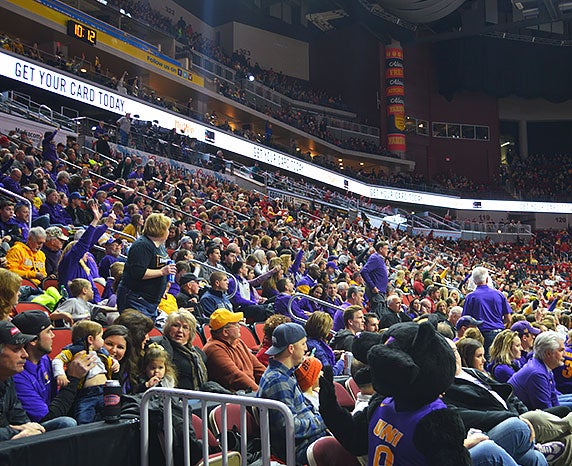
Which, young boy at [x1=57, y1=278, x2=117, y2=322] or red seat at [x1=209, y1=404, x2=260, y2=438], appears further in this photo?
young boy at [x1=57, y1=278, x2=117, y2=322]

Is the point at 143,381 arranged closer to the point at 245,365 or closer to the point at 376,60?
the point at 245,365

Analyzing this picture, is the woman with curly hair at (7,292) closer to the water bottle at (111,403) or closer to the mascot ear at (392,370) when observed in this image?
the water bottle at (111,403)

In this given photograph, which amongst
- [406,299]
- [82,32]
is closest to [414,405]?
[406,299]

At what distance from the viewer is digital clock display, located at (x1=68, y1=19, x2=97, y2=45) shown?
2072 centimetres

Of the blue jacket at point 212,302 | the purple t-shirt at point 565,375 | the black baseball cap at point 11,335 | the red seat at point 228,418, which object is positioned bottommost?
the purple t-shirt at point 565,375

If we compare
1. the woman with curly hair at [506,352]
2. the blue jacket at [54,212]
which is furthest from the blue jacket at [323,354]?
the blue jacket at [54,212]

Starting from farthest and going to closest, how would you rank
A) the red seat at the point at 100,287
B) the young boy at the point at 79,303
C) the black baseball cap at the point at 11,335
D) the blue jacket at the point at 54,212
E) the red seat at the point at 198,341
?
the blue jacket at the point at 54,212, the red seat at the point at 100,287, the red seat at the point at 198,341, the young boy at the point at 79,303, the black baseball cap at the point at 11,335

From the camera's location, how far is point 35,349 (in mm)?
3406

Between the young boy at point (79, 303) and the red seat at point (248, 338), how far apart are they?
1397 millimetres

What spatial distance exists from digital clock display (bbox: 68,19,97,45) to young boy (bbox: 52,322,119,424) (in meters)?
19.3

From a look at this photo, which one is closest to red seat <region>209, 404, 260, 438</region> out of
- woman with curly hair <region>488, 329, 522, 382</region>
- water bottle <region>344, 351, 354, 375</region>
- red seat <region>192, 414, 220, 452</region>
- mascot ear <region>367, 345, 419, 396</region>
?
red seat <region>192, 414, 220, 452</region>

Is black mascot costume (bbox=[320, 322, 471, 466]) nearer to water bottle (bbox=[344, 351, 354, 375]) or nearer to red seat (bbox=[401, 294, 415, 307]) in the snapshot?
water bottle (bbox=[344, 351, 354, 375])

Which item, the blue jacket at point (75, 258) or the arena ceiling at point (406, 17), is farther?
the arena ceiling at point (406, 17)

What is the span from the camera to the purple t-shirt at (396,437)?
2.39 metres
